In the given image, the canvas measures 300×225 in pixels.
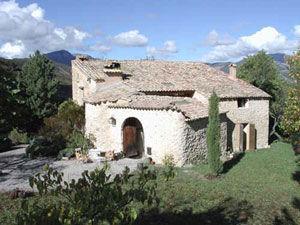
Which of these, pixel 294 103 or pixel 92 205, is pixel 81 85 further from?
pixel 92 205

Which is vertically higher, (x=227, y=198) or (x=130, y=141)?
(x=130, y=141)

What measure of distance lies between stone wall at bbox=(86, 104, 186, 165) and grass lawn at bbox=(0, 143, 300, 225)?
195 cm

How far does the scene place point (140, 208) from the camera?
16.9 metres

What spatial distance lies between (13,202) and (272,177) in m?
13.8

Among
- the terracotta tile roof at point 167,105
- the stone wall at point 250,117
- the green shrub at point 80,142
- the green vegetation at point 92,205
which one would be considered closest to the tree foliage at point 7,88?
the green vegetation at point 92,205

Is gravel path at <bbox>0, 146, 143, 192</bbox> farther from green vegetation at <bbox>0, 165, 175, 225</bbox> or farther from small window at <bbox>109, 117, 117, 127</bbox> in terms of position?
green vegetation at <bbox>0, 165, 175, 225</bbox>

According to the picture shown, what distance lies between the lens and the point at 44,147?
1104 inches

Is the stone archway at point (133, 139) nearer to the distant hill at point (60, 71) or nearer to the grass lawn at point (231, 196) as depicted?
the grass lawn at point (231, 196)

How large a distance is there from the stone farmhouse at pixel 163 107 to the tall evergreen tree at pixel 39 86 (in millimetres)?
3498

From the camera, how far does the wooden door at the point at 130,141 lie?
27812 millimetres

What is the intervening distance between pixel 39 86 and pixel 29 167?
51.3ft

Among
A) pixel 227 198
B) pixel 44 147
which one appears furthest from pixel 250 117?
pixel 44 147

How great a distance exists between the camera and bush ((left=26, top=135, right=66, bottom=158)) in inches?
1086

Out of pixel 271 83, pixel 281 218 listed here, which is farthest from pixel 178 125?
pixel 271 83
